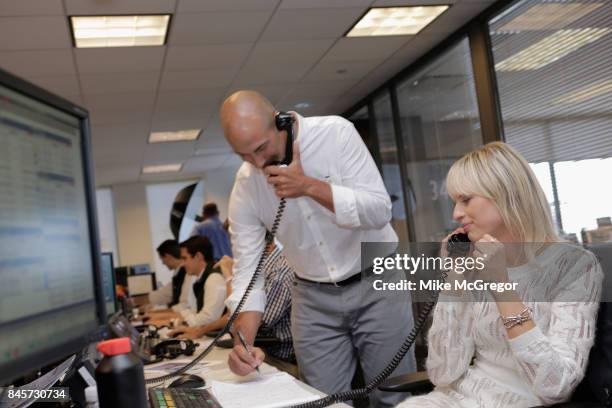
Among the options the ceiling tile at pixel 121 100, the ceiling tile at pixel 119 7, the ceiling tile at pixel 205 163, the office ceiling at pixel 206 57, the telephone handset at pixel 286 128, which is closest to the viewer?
the telephone handset at pixel 286 128

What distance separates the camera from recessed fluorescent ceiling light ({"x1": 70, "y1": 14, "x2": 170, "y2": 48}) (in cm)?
416

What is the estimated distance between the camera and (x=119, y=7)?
12.8 ft

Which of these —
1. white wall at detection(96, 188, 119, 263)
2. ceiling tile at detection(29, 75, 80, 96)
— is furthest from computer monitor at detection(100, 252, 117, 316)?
white wall at detection(96, 188, 119, 263)

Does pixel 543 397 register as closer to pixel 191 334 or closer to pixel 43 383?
pixel 43 383

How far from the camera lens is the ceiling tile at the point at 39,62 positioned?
14.6 ft

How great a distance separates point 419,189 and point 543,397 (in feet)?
17.2

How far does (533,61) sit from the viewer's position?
4.48 m

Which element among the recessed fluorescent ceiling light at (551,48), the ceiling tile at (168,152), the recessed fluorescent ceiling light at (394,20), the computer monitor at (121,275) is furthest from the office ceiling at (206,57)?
the computer monitor at (121,275)

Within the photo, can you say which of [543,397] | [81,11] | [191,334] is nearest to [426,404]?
[543,397]

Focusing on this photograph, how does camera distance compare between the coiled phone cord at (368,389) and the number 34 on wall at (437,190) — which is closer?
the coiled phone cord at (368,389)

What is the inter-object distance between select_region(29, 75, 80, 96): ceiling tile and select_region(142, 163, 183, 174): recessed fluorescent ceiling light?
16.5 feet

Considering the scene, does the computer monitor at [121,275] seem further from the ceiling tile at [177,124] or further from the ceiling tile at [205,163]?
the ceiling tile at [205,163]

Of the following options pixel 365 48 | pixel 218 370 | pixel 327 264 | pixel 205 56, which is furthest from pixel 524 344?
pixel 365 48

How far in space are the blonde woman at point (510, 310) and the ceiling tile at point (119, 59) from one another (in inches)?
144
